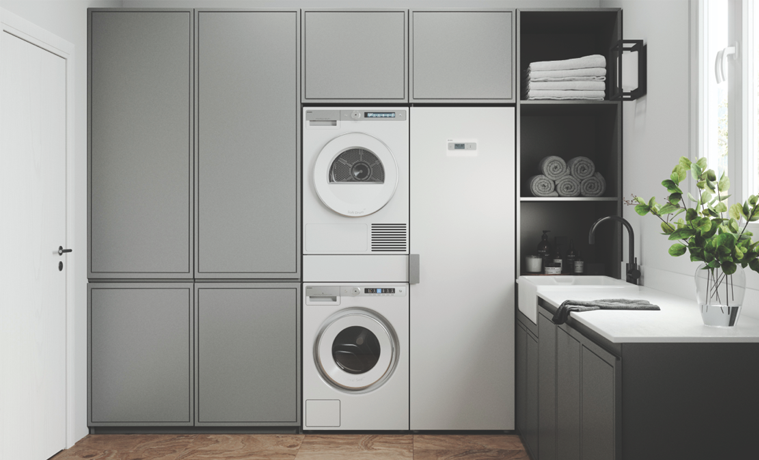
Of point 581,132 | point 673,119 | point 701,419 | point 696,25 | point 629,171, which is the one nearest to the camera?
point 701,419

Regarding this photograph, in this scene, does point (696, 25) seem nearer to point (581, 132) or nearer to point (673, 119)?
point (673, 119)

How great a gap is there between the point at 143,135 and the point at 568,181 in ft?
7.59

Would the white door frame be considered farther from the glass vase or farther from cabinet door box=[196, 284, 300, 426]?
the glass vase

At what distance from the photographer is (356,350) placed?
287 cm

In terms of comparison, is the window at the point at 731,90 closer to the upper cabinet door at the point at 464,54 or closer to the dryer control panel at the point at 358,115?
the upper cabinet door at the point at 464,54

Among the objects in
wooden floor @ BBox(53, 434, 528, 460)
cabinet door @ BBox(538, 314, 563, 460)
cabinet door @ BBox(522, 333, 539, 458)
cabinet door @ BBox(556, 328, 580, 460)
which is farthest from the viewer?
wooden floor @ BBox(53, 434, 528, 460)

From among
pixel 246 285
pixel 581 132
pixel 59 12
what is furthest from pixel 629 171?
pixel 59 12

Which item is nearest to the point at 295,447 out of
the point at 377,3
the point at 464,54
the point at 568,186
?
the point at 568,186

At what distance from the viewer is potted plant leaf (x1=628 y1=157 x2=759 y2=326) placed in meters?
1.45

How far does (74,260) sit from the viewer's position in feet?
9.02

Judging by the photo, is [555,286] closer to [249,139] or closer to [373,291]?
[373,291]

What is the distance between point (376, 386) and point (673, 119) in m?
1.93

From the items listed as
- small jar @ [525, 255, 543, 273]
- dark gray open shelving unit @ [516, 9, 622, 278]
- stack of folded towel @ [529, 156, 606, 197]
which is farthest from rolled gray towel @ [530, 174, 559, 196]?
small jar @ [525, 255, 543, 273]

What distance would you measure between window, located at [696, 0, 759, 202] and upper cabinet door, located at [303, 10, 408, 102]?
4.50 ft
